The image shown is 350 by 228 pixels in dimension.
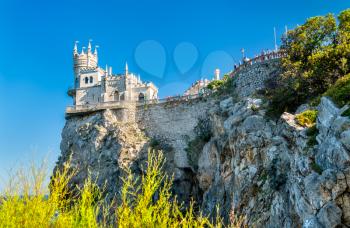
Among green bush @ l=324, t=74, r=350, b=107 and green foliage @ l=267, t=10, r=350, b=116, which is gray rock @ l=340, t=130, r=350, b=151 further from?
green foliage @ l=267, t=10, r=350, b=116

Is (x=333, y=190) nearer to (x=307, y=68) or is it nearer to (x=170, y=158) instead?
(x=307, y=68)

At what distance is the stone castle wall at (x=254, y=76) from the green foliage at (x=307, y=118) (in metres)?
8.39

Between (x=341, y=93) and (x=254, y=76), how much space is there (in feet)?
42.5

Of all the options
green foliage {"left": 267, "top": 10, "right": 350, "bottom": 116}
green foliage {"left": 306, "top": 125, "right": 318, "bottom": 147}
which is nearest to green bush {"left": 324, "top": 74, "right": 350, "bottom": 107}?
green foliage {"left": 306, "top": 125, "right": 318, "bottom": 147}

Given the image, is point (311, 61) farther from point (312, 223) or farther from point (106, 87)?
point (106, 87)

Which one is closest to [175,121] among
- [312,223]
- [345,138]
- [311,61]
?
[311,61]

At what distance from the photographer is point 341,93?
19.8m

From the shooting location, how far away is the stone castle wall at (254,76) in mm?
31344

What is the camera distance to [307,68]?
27.0 meters

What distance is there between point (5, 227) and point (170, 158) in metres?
28.9

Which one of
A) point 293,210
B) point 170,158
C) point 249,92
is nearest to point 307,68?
point 249,92

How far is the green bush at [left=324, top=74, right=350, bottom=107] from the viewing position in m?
19.2

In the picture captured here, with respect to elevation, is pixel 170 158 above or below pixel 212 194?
above

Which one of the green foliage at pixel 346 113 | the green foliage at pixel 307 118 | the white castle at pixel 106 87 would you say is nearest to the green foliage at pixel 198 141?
the white castle at pixel 106 87
